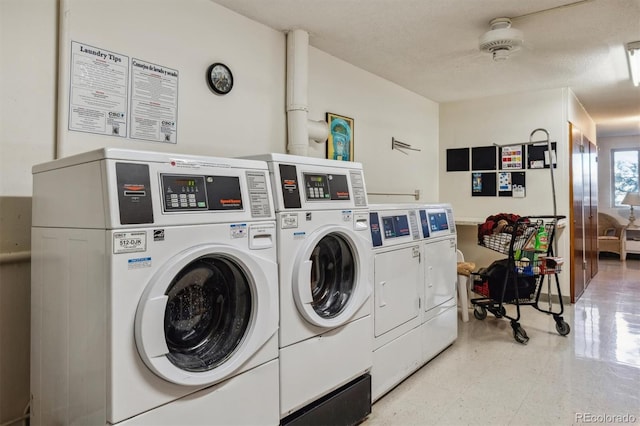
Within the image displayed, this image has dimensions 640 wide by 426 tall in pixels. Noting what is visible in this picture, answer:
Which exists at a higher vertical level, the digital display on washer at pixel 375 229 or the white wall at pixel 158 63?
the white wall at pixel 158 63

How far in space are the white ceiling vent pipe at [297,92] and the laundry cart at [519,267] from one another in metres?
1.91

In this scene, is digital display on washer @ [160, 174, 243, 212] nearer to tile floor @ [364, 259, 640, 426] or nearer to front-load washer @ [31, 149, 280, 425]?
front-load washer @ [31, 149, 280, 425]

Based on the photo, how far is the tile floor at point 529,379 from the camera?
2297 mm

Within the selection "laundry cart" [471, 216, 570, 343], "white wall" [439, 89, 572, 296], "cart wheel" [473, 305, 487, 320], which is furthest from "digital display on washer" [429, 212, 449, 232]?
"white wall" [439, 89, 572, 296]

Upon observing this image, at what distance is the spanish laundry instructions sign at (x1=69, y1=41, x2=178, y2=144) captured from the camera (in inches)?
79.8

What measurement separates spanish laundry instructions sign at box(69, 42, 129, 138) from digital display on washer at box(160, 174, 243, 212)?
920 mm

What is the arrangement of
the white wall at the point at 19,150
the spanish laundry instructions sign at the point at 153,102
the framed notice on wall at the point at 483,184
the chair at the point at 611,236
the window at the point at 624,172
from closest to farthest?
the white wall at the point at 19,150 < the spanish laundry instructions sign at the point at 153,102 < the framed notice on wall at the point at 483,184 < the chair at the point at 611,236 < the window at the point at 624,172

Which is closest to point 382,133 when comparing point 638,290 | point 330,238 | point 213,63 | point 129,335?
point 213,63

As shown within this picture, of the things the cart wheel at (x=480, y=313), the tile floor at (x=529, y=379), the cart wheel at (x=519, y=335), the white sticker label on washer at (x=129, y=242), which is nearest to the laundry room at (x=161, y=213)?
the white sticker label on washer at (x=129, y=242)

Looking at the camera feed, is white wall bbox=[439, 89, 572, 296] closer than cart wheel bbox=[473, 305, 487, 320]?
No

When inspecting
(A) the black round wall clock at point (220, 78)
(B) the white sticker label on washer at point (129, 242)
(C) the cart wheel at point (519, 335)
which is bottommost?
(C) the cart wheel at point (519, 335)

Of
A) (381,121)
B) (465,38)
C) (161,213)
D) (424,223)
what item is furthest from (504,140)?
(161,213)

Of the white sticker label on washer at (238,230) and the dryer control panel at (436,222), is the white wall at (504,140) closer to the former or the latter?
the dryer control panel at (436,222)

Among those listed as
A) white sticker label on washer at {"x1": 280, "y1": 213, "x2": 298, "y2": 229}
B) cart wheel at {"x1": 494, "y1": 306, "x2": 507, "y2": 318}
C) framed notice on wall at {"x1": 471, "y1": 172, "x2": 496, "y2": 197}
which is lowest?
cart wheel at {"x1": 494, "y1": 306, "x2": 507, "y2": 318}
